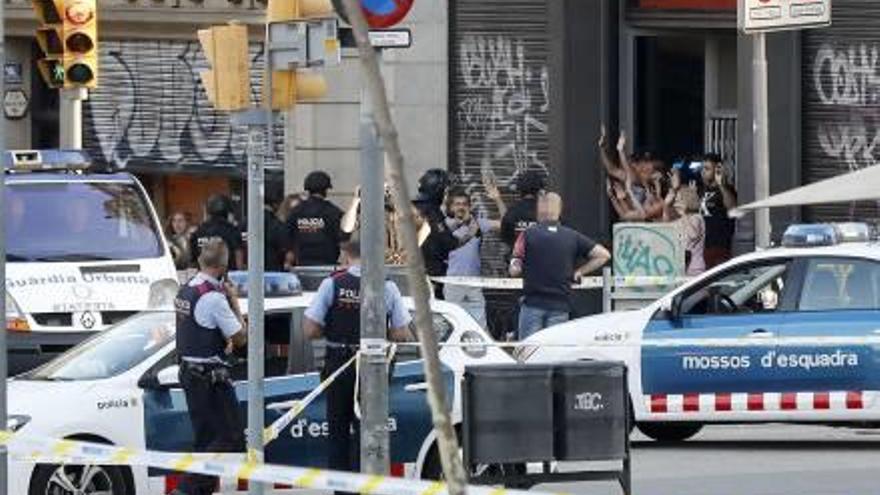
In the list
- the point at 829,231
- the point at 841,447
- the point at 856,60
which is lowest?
the point at 841,447

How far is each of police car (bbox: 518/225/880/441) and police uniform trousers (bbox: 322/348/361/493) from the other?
3.95 meters

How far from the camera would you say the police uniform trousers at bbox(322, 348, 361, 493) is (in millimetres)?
14000

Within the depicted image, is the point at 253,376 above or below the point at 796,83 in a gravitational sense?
below

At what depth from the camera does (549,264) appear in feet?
65.1

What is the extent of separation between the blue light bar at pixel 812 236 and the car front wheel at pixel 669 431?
1493mm

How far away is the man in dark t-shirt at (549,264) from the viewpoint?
1980cm

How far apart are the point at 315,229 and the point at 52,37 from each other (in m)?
2.80

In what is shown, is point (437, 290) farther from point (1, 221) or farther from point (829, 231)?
point (1, 221)

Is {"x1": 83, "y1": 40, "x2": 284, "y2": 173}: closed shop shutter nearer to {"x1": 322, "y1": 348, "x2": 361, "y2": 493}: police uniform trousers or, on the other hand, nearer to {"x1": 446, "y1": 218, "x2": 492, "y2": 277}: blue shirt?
{"x1": 446, "y1": 218, "x2": 492, "y2": 277}: blue shirt

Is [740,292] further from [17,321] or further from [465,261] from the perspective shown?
[17,321]

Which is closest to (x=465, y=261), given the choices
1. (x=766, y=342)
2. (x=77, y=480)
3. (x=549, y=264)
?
(x=549, y=264)

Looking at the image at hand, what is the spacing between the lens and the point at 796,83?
25469 millimetres

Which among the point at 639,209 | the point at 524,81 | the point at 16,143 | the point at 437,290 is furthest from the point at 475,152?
the point at 16,143

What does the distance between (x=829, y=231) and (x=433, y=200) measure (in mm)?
6365
